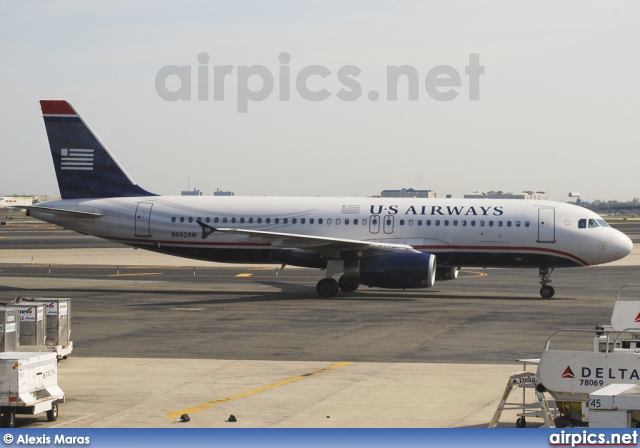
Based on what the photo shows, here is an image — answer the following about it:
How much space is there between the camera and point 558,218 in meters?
39.7

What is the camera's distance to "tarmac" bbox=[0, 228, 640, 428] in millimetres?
16250

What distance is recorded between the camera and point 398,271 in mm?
37062

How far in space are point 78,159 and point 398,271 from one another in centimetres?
1616

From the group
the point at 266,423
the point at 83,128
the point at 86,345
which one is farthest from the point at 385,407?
the point at 83,128

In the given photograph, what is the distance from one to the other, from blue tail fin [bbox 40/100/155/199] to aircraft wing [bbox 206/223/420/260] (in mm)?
6642

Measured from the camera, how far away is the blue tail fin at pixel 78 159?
43281 mm

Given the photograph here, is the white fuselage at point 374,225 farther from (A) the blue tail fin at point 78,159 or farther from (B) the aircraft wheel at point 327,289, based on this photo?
(B) the aircraft wheel at point 327,289

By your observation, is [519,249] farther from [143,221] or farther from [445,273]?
[143,221]

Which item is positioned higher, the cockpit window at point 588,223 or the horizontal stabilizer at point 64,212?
the horizontal stabilizer at point 64,212

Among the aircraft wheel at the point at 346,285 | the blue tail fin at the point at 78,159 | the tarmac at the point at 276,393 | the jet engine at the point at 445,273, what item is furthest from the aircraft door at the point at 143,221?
the tarmac at the point at 276,393

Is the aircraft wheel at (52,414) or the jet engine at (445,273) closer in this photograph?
the aircraft wheel at (52,414)

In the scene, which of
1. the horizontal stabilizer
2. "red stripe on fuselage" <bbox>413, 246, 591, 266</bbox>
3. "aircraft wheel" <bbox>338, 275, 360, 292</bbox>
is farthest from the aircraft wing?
the horizontal stabilizer

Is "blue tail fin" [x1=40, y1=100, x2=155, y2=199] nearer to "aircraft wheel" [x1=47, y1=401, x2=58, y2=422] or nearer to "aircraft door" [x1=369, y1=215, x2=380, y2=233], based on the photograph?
"aircraft door" [x1=369, y1=215, x2=380, y2=233]

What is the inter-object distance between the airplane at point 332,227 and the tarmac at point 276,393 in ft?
51.0
